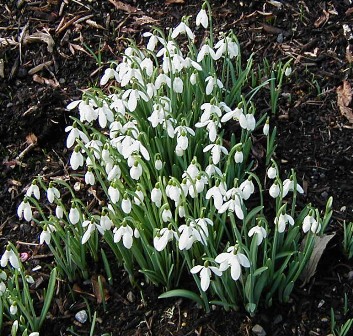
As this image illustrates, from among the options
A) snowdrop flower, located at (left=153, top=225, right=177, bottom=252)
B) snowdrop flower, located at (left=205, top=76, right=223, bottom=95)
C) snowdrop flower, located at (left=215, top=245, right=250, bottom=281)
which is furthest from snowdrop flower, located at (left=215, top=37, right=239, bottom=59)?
snowdrop flower, located at (left=215, top=245, right=250, bottom=281)

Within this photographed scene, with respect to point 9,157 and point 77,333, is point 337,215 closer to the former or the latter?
point 77,333

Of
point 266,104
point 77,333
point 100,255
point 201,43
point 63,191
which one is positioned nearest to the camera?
point 77,333

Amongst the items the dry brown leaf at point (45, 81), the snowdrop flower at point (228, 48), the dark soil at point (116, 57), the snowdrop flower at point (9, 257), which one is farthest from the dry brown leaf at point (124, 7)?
the snowdrop flower at point (9, 257)

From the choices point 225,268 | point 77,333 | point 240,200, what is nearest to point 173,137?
point 240,200

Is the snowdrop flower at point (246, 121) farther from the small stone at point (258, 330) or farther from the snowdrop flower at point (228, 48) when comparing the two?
the small stone at point (258, 330)

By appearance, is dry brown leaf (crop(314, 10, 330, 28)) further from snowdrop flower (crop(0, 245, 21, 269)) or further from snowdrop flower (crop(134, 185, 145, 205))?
snowdrop flower (crop(0, 245, 21, 269))

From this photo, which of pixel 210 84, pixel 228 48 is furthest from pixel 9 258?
pixel 228 48
